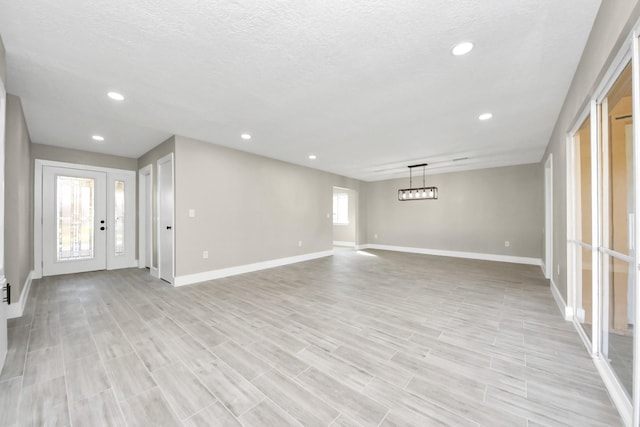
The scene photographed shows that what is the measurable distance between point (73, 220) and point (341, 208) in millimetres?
7743

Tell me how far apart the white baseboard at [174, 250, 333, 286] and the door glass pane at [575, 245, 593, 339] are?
4.81 meters

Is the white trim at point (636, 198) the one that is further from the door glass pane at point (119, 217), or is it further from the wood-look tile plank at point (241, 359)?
the door glass pane at point (119, 217)

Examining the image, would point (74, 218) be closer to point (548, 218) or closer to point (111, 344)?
point (111, 344)

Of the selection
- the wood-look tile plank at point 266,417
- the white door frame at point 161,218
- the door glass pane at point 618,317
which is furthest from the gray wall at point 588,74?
the white door frame at point 161,218

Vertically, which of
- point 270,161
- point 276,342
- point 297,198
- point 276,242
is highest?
point 270,161

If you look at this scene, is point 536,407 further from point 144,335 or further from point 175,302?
point 175,302

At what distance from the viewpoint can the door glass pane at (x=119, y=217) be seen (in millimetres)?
5285

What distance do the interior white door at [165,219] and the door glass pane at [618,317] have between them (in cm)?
505

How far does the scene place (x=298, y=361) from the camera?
1.95 meters

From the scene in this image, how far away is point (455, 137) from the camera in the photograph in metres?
4.10

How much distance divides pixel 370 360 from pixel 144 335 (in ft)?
7.08

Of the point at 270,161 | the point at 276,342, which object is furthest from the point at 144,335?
the point at 270,161

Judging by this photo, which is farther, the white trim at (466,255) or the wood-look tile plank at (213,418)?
the white trim at (466,255)

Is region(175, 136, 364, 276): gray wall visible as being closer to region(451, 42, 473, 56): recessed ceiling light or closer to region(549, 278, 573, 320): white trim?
region(451, 42, 473, 56): recessed ceiling light
